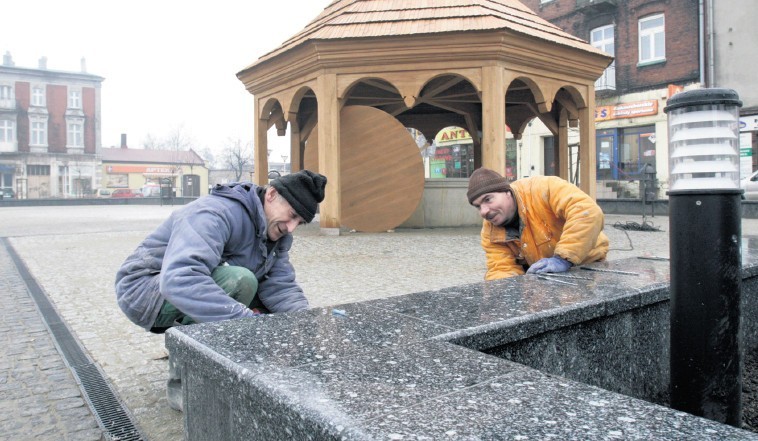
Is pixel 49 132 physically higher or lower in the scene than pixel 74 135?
higher

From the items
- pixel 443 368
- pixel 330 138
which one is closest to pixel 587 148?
pixel 330 138

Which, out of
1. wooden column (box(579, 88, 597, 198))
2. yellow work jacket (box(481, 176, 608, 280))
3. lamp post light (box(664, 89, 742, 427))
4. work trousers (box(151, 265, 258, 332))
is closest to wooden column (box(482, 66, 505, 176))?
wooden column (box(579, 88, 597, 198))

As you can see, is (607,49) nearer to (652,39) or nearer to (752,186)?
(652,39)

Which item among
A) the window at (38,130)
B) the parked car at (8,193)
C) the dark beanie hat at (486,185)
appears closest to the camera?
the dark beanie hat at (486,185)

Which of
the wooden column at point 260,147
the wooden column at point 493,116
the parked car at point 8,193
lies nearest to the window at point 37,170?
the parked car at point 8,193

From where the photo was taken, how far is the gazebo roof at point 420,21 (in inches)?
451

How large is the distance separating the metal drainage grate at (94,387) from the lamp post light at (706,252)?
7.10 feet

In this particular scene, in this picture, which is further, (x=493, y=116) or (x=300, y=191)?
(x=493, y=116)

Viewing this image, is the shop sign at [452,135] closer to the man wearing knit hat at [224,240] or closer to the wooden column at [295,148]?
the wooden column at [295,148]

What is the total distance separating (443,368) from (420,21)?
11120 millimetres

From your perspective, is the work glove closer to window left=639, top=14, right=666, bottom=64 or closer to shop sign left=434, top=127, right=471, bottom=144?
window left=639, top=14, right=666, bottom=64

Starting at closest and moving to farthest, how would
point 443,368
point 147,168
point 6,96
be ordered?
1. point 443,368
2. point 6,96
3. point 147,168

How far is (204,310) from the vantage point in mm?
2375

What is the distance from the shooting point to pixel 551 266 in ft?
11.2
